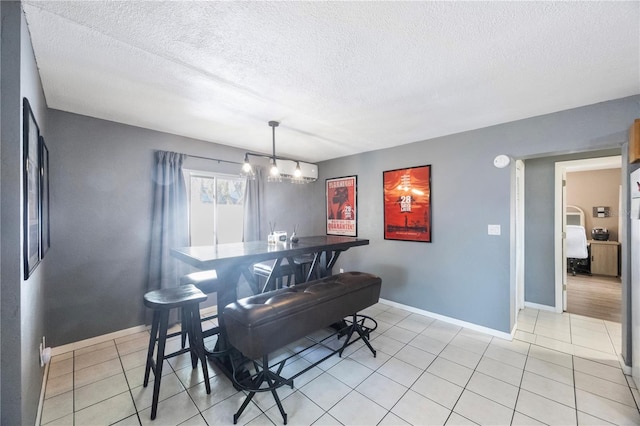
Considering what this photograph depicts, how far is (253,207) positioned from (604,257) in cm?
726

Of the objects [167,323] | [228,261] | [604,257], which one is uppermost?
[228,261]

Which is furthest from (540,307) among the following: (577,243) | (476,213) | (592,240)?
(592,240)

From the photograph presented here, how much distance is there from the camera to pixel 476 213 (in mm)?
3080

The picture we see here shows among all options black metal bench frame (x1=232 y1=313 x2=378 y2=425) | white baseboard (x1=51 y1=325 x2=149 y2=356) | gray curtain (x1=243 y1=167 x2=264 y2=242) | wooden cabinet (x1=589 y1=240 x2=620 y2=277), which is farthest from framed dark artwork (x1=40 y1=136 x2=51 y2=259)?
wooden cabinet (x1=589 y1=240 x2=620 y2=277)

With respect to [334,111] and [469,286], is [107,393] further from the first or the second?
[469,286]

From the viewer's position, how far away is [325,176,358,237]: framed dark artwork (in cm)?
444

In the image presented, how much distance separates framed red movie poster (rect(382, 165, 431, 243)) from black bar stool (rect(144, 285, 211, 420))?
2.79m

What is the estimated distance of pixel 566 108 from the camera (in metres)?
2.46

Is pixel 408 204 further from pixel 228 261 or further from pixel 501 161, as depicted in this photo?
pixel 228 261

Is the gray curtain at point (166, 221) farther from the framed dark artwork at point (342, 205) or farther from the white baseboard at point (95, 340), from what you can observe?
the framed dark artwork at point (342, 205)

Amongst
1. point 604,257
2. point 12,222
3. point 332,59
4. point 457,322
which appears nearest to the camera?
point 12,222

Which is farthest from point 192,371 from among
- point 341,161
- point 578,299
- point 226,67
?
point 578,299

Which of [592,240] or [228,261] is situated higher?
[228,261]

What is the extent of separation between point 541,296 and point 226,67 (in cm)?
497
